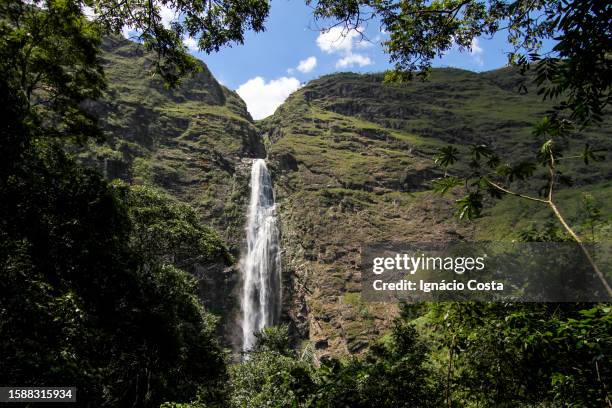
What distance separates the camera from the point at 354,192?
64812mm

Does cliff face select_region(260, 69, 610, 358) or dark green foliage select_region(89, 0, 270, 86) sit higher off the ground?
cliff face select_region(260, 69, 610, 358)

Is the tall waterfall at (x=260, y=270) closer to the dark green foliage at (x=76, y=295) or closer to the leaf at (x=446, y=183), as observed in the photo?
the dark green foliage at (x=76, y=295)

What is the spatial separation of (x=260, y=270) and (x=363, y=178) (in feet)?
87.1

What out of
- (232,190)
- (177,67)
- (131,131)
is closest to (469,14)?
(177,67)

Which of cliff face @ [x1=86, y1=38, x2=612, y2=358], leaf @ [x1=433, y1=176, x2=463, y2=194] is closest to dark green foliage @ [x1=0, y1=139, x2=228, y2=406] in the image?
leaf @ [x1=433, y1=176, x2=463, y2=194]

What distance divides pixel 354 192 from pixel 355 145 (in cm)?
1916

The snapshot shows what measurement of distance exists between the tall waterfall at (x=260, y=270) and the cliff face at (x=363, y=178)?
1.79 m

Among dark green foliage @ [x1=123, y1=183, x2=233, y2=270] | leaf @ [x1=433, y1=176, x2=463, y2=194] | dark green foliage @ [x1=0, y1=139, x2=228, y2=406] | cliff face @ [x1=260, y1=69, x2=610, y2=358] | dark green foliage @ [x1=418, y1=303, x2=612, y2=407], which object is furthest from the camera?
cliff face @ [x1=260, y1=69, x2=610, y2=358]

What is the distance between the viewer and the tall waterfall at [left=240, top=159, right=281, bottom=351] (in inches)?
1812

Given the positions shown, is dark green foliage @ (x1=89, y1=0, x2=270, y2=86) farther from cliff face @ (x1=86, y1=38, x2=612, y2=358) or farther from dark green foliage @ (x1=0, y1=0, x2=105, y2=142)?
cliff face @ (x1=86, y1=38, x2=612, y2=358)

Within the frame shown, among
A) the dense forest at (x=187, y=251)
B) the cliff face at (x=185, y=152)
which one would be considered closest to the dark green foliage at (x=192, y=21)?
the dense forest at (x=187, y=251)

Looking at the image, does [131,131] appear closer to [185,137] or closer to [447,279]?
[185,137]

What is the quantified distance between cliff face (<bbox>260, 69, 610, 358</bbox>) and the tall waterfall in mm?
1785

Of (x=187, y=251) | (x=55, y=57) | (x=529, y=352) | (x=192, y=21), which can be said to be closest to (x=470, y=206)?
(x=529, y=352)
